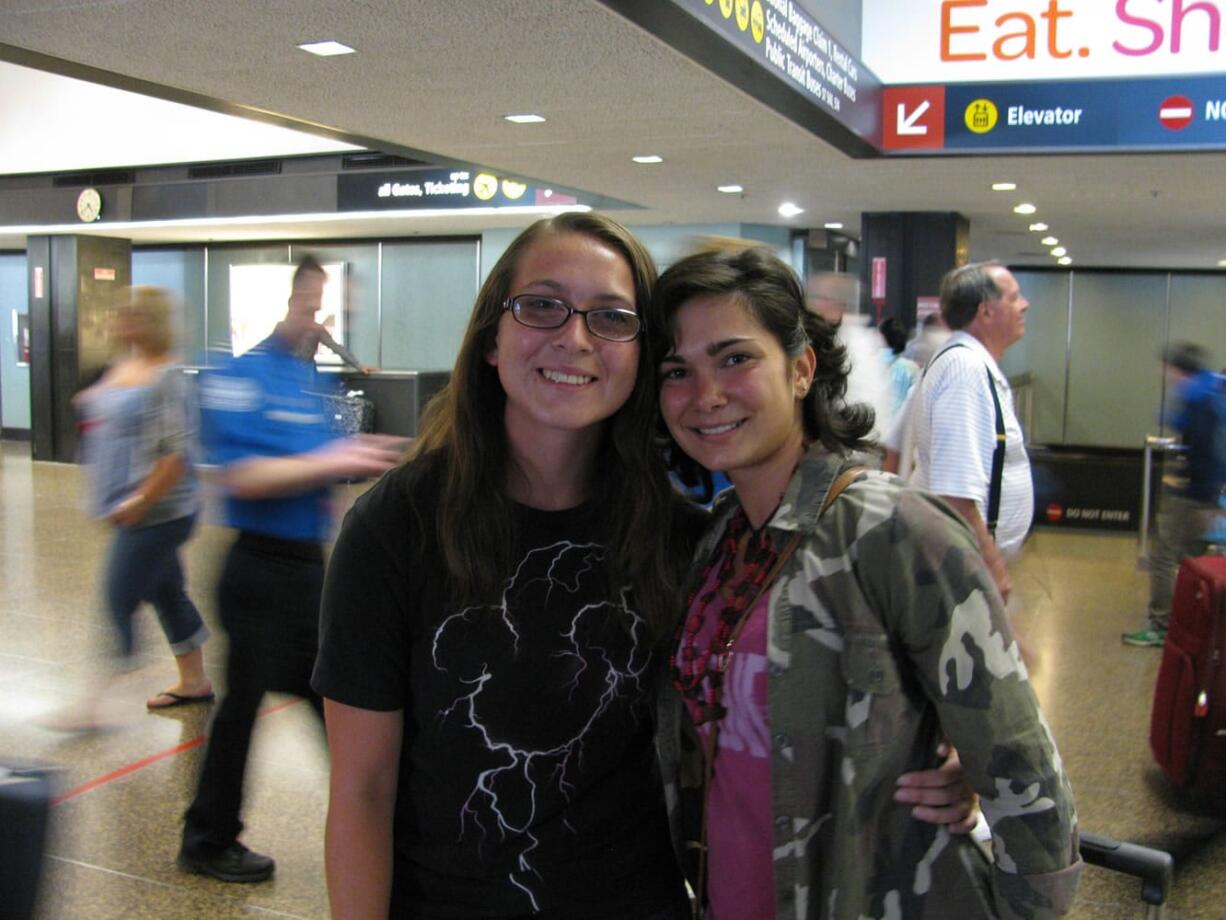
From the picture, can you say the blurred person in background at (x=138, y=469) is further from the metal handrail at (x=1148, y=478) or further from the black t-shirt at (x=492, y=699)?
the metal handrail at (x=1148, y=478)

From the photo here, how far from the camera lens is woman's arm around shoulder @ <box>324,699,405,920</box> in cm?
142

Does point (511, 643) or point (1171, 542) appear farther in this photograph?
point (1171, 542)

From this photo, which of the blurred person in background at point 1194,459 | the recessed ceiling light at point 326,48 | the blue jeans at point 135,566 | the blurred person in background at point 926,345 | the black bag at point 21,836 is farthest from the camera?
the blurred person in background at point 926,345

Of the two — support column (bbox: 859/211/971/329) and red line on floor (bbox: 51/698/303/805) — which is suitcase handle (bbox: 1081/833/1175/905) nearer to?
red line on floor (bbox: 51/698/303/805)

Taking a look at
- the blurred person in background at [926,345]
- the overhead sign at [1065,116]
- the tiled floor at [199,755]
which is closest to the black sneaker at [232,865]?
the tiled floor at [199,755]

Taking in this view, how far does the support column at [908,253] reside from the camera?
10742 millimetres

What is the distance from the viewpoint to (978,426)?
3.46m

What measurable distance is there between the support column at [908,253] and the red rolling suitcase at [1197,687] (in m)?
6.91

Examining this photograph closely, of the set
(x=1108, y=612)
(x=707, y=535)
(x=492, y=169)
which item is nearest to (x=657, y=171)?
(x=492, y=169)

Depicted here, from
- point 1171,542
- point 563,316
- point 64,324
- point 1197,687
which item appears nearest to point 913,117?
point 1171,542

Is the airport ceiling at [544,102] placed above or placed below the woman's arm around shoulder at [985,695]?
above

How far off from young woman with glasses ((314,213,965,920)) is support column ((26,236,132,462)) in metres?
14.3

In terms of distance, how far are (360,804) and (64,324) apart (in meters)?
14.6

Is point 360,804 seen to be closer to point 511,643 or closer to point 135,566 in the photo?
point 511,643
